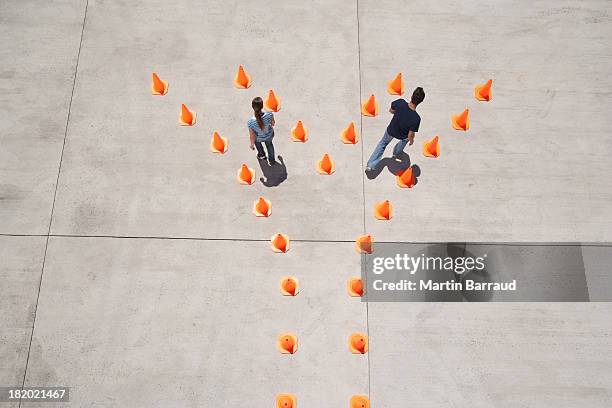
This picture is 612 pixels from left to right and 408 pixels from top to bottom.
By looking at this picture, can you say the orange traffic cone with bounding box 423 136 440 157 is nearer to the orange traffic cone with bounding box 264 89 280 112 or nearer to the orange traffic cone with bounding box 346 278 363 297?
the orange traffic cone with bounding box 346 278 363 297

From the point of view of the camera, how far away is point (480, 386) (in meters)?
5.16

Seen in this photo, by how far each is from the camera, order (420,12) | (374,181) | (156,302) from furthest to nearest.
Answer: (420,12) < (374,181) < (156,302)

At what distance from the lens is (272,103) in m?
6.28

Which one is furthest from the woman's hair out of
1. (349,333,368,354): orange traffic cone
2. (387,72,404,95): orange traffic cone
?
(349,333,368,354): orange traffic cone

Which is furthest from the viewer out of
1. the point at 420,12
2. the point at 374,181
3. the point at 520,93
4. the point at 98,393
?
the point at 420,12

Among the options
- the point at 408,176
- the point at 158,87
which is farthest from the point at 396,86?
the point at 158,87

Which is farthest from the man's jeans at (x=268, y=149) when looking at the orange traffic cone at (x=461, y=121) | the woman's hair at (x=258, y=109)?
the orange traffic cone at (x=461, y=121)

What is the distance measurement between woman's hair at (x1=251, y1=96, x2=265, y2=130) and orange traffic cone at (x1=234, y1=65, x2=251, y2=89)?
1664 millimetres

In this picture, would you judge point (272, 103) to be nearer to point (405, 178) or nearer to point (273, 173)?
point (273, 173)

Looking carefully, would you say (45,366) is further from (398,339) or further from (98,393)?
(398,339)

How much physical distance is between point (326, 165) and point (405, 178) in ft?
3.38

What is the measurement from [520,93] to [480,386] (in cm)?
402

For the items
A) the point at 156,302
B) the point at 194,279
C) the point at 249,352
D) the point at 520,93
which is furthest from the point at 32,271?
the point at 520,93

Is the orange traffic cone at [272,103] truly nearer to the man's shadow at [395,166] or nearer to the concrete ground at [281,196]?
the concrete ground at [281,196]
